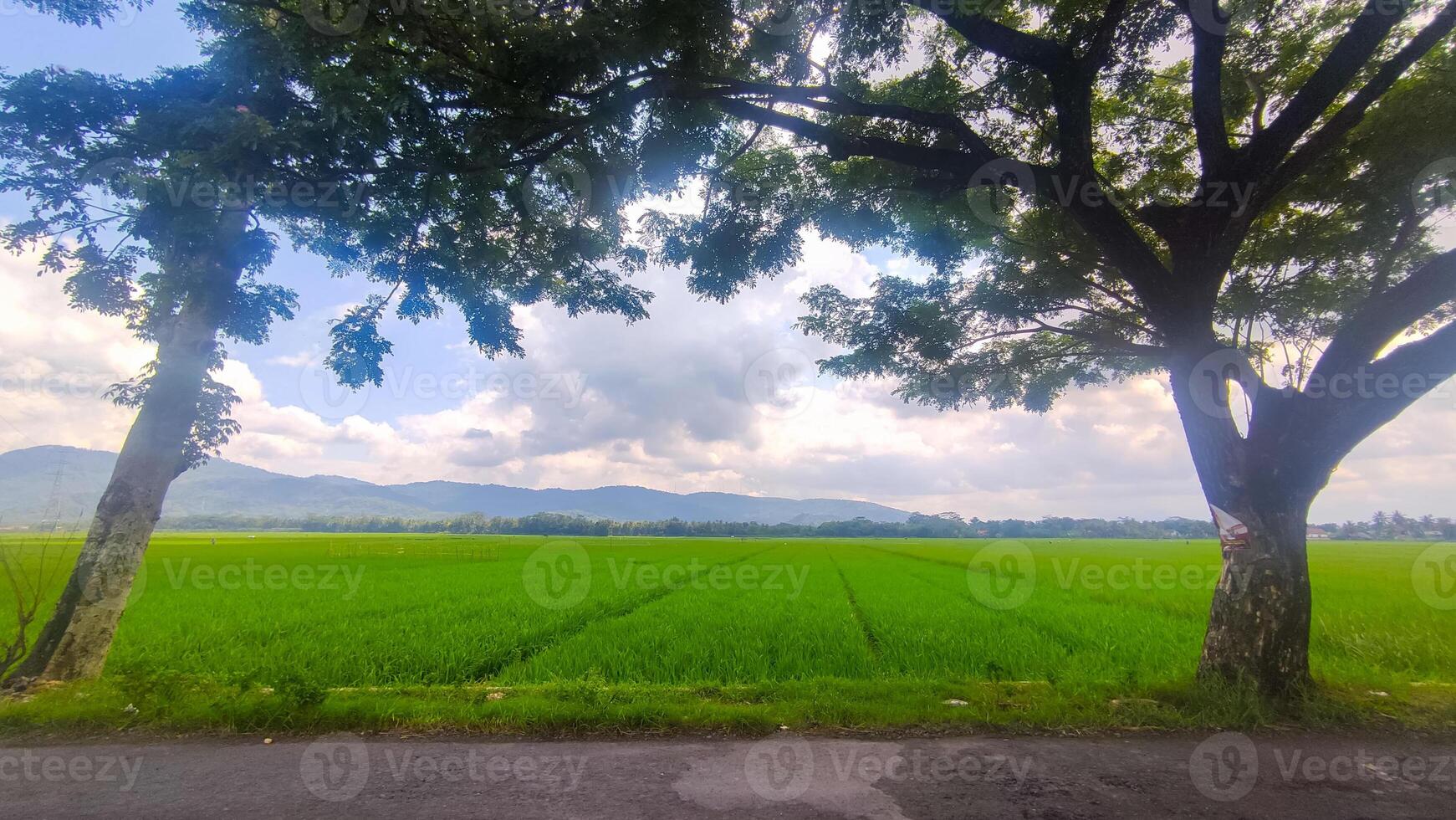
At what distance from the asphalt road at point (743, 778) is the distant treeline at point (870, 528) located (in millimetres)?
107653

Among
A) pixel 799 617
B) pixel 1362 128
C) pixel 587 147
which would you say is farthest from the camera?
pixel 799 617

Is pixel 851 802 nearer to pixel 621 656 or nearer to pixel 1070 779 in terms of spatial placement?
pixel 1070 779

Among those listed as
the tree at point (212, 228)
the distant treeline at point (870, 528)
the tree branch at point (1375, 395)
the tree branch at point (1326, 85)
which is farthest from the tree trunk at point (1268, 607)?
the distant treeline at point (870, 528)

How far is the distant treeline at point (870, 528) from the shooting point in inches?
4596

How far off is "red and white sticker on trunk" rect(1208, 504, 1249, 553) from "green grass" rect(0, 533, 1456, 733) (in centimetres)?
129

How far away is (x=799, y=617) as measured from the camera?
11602 millimetres

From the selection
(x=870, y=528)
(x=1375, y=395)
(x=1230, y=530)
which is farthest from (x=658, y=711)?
(x=870, y=528)

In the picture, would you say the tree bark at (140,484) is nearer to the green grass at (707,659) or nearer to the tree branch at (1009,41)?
the green grass at (707,659)

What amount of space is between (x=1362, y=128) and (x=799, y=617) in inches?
425

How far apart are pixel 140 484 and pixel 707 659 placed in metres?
6.54

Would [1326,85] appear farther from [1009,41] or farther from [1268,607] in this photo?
[1268,607]

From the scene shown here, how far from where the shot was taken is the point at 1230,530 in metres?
5.31

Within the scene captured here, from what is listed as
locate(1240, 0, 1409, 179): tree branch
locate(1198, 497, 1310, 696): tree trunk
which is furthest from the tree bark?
locate(1198, 497, 1310, 696): tree trunk

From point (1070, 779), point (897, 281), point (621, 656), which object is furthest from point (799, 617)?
point (1070, 779)
